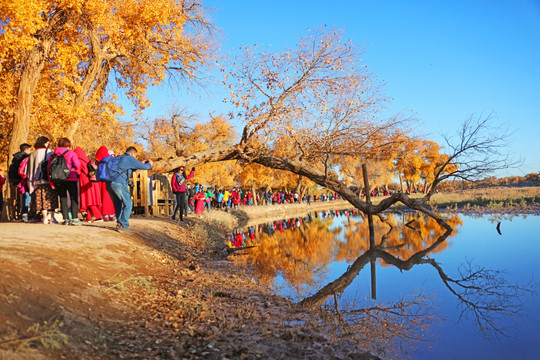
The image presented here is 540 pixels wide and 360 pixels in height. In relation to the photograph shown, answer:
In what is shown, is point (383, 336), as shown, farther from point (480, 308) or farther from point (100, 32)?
point (100, 32)

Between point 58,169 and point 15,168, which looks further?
point 15,168

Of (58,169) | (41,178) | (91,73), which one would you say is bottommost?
(41,178)

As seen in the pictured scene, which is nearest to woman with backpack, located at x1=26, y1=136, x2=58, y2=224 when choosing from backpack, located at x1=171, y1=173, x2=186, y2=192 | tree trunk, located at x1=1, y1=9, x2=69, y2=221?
tree trunk, located at x1=1, y1=9, x2=69, y2=221

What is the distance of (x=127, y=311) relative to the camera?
4.89m

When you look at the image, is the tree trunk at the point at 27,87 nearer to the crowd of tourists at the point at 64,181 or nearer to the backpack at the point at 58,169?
the crowd of tourists at the point at 64,181

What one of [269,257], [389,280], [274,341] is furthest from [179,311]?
[269,257]

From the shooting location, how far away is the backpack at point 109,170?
8.66m

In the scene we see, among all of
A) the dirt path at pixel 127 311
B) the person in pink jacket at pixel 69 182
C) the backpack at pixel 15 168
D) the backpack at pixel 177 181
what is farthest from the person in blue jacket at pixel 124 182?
the backpack at pixel 177 181

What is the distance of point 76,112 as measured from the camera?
12883mm

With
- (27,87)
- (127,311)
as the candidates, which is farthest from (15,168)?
(127,311)

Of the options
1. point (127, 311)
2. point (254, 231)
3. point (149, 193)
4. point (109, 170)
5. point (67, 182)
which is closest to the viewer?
point (127, 311)

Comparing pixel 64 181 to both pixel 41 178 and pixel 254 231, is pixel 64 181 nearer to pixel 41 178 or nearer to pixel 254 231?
pixel 41 178

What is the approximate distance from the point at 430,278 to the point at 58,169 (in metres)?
8.57

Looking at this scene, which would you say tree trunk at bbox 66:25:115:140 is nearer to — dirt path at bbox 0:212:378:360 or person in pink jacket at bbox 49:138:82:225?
person in pink jacket at bbox 49:138:82:225
